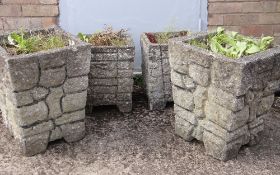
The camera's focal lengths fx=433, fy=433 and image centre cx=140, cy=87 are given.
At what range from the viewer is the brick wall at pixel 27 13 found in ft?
13.2

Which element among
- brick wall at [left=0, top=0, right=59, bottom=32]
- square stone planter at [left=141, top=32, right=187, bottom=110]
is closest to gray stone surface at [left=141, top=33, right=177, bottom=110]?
square stone planter at [left=141, top=32, right=187, bottom=110]

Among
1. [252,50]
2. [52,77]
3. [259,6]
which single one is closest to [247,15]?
[259,6]

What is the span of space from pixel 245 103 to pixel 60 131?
1369 millimetres

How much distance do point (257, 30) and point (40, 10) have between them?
2080mm

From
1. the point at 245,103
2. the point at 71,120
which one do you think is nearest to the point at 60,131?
the point at 71,120

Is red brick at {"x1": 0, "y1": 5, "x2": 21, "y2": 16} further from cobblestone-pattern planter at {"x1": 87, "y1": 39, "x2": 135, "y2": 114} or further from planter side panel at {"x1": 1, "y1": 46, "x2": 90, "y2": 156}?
planter side panel at {"x1": 1, "y1": 46, "x2": 90, "y2": 156}

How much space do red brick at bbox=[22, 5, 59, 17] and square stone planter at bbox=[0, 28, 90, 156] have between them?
0.77 metres

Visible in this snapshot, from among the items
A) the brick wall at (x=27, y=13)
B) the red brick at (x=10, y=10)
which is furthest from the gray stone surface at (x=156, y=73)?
the red brick at (x=10, y=10)

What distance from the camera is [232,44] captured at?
10.4 ft

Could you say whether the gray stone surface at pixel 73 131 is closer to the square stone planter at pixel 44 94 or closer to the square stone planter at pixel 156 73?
the square stone planter at pixel 44 94

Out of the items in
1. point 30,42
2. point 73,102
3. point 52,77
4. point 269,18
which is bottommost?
point 73,102

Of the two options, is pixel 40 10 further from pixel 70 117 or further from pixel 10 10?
pixel 70 117

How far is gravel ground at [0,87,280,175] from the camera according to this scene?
120 inches

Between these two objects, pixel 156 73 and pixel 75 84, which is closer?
pixel 75 84
